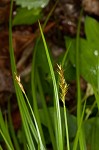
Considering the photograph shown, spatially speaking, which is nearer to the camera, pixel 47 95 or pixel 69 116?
pixel 69 116

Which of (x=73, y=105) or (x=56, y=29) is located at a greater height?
(x=56, y=29)

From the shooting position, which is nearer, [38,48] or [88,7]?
[38,48]

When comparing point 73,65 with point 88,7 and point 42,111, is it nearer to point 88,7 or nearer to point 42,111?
point 42,111

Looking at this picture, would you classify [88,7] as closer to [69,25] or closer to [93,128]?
[69,25]

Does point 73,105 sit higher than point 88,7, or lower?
lower

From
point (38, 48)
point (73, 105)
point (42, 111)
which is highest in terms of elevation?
point (38, 48)

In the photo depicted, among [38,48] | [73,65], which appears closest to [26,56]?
[38,48]

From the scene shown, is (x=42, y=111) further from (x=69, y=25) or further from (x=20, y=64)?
(x=69, y=25)

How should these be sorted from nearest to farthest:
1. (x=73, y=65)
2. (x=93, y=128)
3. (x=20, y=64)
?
(x=93, y=128) → (x=73, y=65) → (x=20, y=64)

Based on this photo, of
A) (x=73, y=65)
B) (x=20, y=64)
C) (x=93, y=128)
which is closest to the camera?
(x=93, y=128)
